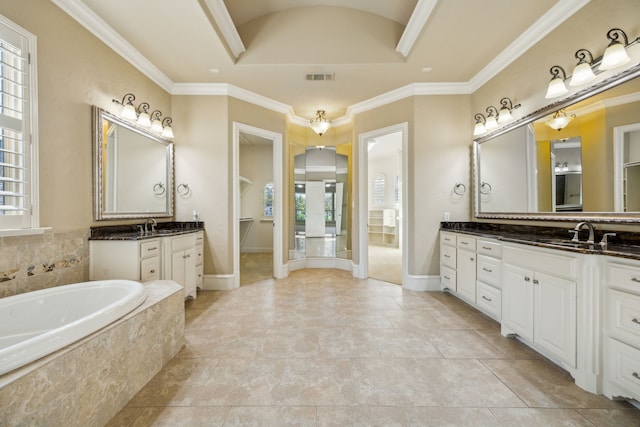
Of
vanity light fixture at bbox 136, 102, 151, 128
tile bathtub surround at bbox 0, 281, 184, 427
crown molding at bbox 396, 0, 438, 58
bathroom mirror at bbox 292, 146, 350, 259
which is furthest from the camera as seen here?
bathroom mirror at bbox 292, 146, 350, 259

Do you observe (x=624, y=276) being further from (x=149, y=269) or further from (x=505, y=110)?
(x=149, y=269)

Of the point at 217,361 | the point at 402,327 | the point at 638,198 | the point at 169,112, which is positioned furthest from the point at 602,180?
the point at 169,112

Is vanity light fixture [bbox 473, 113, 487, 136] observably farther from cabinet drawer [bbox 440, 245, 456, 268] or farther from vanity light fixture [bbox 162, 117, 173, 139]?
vanity light fixture [bbox 162, 117, 173, 139]

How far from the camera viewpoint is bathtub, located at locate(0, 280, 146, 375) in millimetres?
1043

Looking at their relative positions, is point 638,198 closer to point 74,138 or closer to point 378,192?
point 74,138

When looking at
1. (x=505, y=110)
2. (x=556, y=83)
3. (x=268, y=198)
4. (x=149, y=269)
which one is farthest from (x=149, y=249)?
(x=268, y=198)

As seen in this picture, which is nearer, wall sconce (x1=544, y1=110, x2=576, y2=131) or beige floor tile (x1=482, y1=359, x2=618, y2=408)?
beige floor tile (x1=482, y1=359, x2=618, y2=408)

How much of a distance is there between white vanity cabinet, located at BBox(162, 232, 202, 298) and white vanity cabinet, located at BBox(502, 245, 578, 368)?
11.0 ft

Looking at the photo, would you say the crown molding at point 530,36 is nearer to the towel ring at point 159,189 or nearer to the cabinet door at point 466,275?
the cabinet door at point 466,275

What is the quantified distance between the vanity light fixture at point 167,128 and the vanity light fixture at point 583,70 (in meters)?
4.29

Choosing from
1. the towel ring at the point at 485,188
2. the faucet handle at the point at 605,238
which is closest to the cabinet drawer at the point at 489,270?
the faucet handle at the point at 605,238

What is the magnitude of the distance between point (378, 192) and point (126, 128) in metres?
6.86

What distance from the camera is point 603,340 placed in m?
1.53

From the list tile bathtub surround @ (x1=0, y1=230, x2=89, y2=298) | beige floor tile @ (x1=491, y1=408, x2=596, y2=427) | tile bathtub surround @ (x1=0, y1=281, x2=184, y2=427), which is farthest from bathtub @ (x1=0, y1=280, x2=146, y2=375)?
beige floor tile @ (x1=491, y1=408, x2=596, y2=427)
